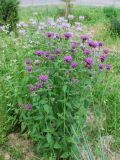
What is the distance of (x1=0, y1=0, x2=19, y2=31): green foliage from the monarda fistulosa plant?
421cm

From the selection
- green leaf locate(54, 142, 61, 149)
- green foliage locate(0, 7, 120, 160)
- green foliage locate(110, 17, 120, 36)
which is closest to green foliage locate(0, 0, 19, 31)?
green foliage locate(110, 17, 120, 36)

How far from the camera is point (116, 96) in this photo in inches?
182

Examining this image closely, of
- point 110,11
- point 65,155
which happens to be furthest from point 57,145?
point 110,11

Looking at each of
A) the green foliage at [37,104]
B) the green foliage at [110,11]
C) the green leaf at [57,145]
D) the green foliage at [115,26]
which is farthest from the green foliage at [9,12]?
the green leaf at [57,145]

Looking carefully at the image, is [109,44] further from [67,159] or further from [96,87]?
[67,159]

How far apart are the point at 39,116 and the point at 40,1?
10.7 meters

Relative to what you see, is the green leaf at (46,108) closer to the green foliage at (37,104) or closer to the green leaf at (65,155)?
the green foliage at (37,104)

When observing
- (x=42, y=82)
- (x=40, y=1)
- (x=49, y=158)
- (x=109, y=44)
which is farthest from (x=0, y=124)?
(x=40, y=1)

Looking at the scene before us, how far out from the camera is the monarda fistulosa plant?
133 inches

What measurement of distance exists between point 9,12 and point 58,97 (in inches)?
182

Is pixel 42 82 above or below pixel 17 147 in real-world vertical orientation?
above

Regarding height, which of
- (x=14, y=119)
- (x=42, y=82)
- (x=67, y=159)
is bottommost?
(x=67, y=159)

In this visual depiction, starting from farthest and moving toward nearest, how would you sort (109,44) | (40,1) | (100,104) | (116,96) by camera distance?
(40,1) < (109,44) < (116,96) < (100,104)

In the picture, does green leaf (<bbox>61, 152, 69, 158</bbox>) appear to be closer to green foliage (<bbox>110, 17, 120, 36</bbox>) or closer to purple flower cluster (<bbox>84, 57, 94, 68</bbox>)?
purple flower cluster (<bbox>84, 57, 94, 68</bbox>)
